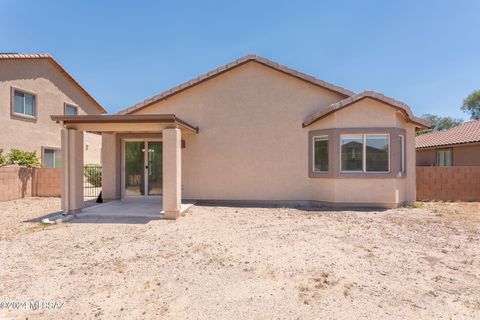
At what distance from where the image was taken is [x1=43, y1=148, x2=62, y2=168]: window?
1827 cm

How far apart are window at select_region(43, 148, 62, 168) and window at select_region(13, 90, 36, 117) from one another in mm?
2653

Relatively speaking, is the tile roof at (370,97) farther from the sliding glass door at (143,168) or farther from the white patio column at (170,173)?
the sliding glass door at (143,168)

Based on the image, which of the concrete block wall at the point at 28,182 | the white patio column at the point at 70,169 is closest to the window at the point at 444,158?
the white patio column at the point at 70,169

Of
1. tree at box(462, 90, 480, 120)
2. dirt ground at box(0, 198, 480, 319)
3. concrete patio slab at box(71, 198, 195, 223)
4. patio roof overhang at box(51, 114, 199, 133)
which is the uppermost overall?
tree at box(462, 90, 480, 120)

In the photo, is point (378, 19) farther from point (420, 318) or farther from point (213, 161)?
point (420, 318)

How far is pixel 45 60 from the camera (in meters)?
18.0

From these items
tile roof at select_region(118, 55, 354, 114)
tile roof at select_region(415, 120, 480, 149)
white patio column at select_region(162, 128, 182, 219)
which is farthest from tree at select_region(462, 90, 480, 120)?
white patio column at select_region(162, 128, 182, 219)

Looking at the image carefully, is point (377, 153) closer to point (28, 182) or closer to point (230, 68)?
point (230, 68)

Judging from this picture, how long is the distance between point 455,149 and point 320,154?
13.3 m

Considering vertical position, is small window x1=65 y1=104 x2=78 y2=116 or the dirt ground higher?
small window x1=65 y1=104 x2=78 y2=116

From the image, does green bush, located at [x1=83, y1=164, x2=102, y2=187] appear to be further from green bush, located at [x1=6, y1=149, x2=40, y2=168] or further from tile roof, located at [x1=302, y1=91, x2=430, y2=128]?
tile roof, located at [x1=302, y1=91, x2=430, y2=128]

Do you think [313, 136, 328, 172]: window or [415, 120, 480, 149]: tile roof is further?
[415, 120, 480, 149]: tile roof

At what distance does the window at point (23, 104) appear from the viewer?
1602 centimetres

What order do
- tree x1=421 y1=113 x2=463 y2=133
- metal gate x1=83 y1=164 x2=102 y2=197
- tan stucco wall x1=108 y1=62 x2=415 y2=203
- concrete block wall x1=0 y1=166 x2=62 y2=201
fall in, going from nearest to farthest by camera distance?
tan stucco wall x1=108 y1=62 x2=415 y2=203 → concrete block wall x1=0 y1=166 x2=62 y2=201 → metal gate x1=83 y1=164 x2=102 y2=197 → tree x1=421 y1=113 x2=463 y2=133
